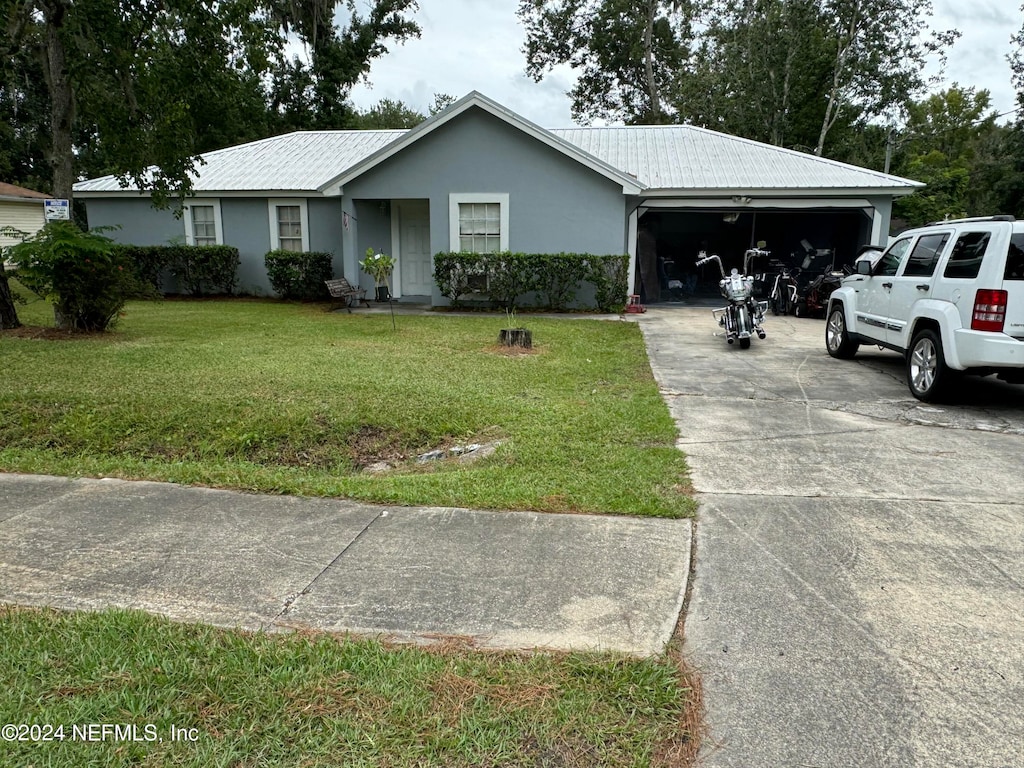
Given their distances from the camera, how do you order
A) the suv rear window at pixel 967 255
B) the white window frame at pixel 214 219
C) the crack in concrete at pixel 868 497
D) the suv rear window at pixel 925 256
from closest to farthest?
the crack in concrete at pixel 868 497 < the suv rear window at pixel 967 255 < the suv rear window at pixel 925 256 < the white window frame at pixel 214 219

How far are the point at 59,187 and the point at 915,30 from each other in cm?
3012

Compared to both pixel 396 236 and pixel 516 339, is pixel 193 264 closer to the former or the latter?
pixel 396 236

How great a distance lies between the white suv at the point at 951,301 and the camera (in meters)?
6.44

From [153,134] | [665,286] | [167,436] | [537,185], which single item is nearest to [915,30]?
[665,286]

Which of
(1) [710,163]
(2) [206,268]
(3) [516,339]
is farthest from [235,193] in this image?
(1) [710,163]

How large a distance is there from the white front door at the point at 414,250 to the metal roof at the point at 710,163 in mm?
4493

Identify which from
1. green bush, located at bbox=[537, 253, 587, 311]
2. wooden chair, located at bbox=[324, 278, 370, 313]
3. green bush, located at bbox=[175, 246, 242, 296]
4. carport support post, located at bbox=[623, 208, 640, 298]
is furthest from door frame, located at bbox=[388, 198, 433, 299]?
carport support post, located at bbox=[623, 208, 640, 298]

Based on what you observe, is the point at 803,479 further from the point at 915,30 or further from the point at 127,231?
the point at 915,30

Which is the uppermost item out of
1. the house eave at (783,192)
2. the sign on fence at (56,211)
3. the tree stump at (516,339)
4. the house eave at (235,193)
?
the house eave at (235,193)

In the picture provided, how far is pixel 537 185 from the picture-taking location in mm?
15414

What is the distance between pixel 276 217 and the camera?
17.9m

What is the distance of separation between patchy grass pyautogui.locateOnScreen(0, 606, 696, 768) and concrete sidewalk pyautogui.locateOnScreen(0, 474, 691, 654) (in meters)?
0.18

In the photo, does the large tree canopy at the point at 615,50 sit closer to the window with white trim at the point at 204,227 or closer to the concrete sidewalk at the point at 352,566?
the window with white trim at the point at 204,227

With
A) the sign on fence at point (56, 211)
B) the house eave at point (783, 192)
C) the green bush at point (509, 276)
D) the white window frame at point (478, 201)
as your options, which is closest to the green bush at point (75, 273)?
the sign on fence at point (56, 211)
